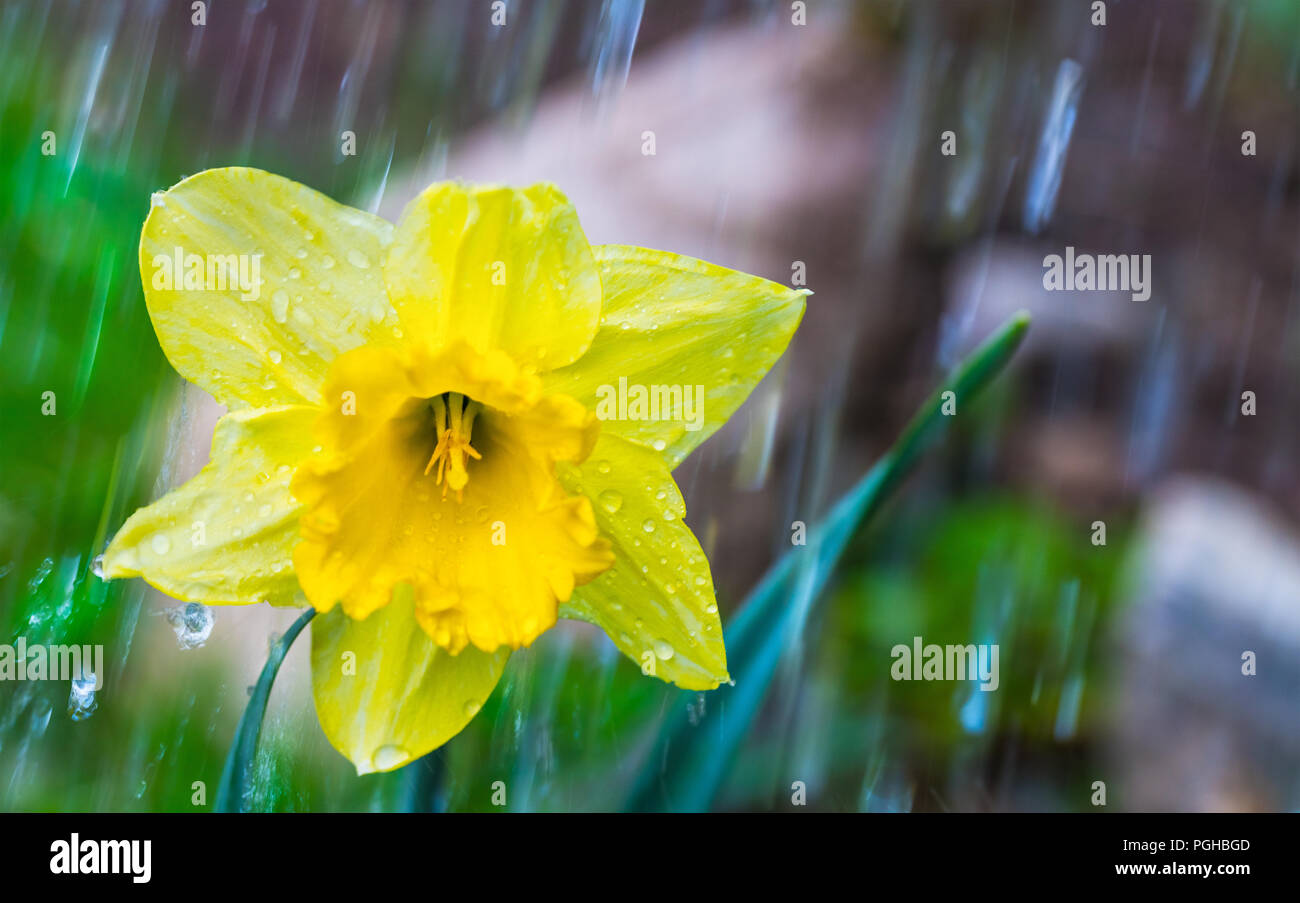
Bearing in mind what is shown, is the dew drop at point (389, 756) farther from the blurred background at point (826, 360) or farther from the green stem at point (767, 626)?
the green stem at point (767, 626)

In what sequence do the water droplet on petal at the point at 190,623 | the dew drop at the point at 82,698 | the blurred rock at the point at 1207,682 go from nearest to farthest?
the water droplet on petal at the point at 190,623 → the dew drop at the point at 82,698 → the blurred rock at the point at 1207,682

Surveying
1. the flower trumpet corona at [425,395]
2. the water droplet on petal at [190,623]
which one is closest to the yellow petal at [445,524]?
the flower trumpet corona at [425,395]

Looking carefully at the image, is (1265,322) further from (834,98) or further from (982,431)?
(834,98)

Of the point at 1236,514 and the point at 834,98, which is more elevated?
the point at 834,98

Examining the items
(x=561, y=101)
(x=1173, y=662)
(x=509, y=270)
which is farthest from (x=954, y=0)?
(x=509, y=270)

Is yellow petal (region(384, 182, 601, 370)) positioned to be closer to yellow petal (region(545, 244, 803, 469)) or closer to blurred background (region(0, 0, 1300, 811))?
yellow petal (region(545, 244, 803, 469))

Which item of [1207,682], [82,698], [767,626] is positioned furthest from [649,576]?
[1207,682]

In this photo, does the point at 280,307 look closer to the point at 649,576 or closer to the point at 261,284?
the point at 261,284

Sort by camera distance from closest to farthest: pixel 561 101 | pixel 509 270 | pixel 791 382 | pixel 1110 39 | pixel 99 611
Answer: pixel 509 270
pixel 99 611
pixel 791 382
pixel 561 101
pixel 1110 39

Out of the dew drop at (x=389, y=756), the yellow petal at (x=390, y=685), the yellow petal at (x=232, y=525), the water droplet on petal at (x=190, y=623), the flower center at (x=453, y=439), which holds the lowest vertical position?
the dew drop at (x=389, y=756)
